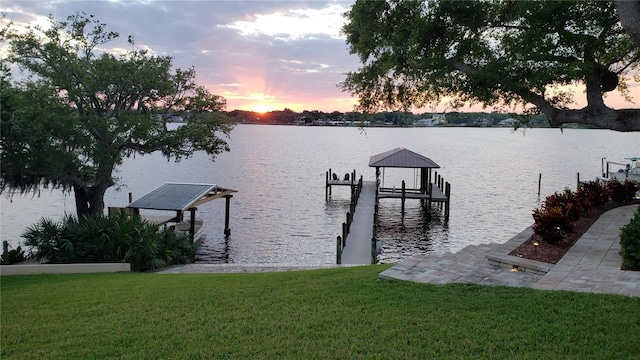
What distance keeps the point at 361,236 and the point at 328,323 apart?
14.6 meters

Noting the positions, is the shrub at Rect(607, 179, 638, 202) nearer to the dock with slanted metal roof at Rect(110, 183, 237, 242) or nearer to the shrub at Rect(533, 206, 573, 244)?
the shrub at Rect(533, 206, 573, 244)

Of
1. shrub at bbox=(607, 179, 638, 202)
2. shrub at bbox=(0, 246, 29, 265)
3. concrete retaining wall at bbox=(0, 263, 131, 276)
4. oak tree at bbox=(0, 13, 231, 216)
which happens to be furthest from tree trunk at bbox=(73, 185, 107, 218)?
shrub at bbox=(607, 179, 638, 202)

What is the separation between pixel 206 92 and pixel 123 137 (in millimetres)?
5665

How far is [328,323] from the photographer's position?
21.4 feet

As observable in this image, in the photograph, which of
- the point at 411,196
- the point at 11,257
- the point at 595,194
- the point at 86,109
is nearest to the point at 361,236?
the point at 595,194

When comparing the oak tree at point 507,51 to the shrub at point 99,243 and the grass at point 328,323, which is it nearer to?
the grass at point 328,323

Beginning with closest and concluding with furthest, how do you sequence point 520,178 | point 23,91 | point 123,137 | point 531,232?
1. point 531,232
2. point 23,91
3. point 123,137
4. point 520,178

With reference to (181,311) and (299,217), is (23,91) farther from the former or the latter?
(181,311)

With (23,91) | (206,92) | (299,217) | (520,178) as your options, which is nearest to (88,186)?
(23,91)

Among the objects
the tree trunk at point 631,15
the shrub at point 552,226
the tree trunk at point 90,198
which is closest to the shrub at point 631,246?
the shrub at point 552,226

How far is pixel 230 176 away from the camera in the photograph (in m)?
54.8

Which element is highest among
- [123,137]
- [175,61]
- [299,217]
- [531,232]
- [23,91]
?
[175,61]

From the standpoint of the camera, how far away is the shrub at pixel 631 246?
8430 millimetres

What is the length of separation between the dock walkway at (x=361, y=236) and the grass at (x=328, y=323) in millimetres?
8635
